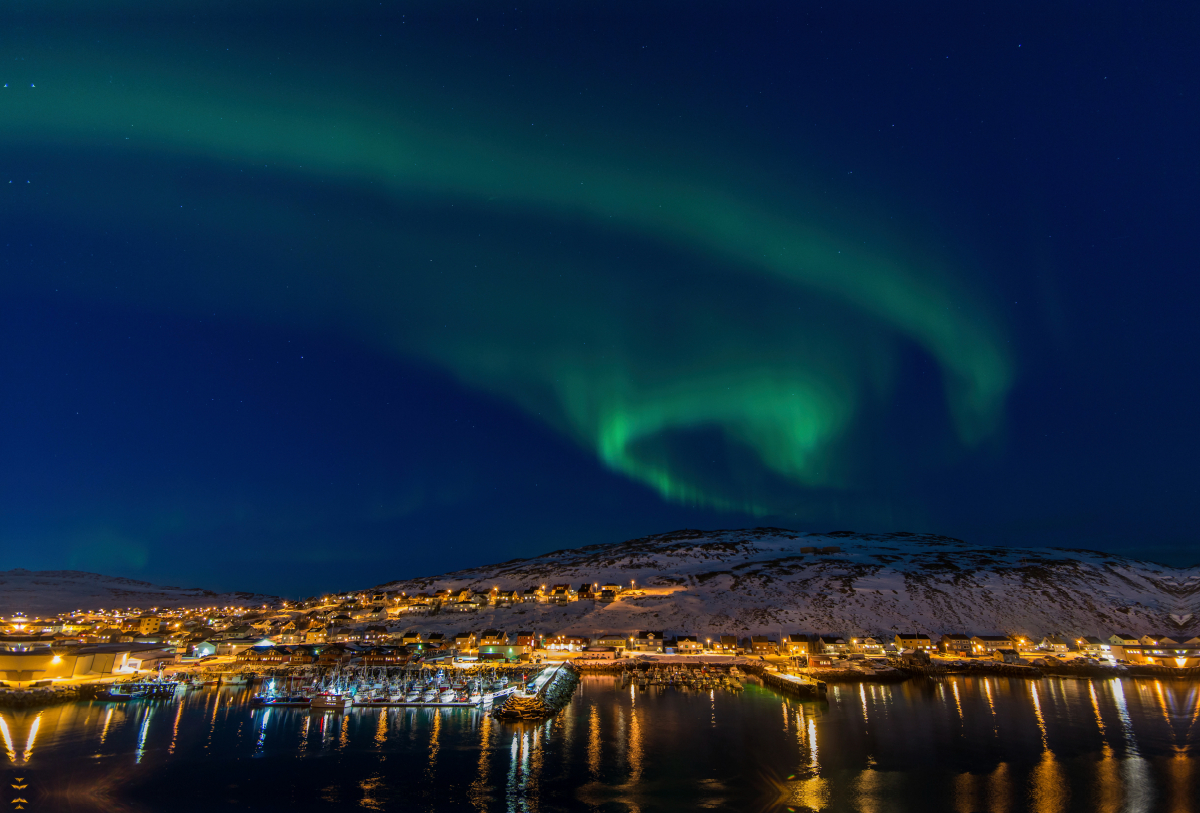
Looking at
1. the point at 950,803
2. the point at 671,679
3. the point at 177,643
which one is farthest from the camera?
the point at 177,643

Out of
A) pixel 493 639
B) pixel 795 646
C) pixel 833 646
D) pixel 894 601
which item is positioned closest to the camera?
pixel 795 646

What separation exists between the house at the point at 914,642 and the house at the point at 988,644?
21.7 feet

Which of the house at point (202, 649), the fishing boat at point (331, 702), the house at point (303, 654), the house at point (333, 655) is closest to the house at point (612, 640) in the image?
the house at point (333, 655)

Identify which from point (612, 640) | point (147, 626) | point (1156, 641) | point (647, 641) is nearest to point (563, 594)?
point (612, 640)

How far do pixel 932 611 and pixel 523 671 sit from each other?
88.5m

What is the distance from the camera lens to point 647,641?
4801 inches

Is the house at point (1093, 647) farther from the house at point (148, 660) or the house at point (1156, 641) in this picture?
the house at point (148, 660)

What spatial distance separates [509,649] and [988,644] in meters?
84.4

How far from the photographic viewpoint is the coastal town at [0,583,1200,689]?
273 ft

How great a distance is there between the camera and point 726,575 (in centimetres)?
16775

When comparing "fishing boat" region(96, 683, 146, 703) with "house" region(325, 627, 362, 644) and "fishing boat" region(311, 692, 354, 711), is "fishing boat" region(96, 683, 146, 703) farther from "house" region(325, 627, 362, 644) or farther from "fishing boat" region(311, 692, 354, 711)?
"house" region(325, 627, 362, 644)

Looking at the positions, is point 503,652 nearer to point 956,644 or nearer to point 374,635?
point 374,635

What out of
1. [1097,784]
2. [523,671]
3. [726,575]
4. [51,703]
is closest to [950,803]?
[1097,784]

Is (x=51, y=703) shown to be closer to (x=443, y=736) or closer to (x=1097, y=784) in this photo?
(x=443, y=736)
